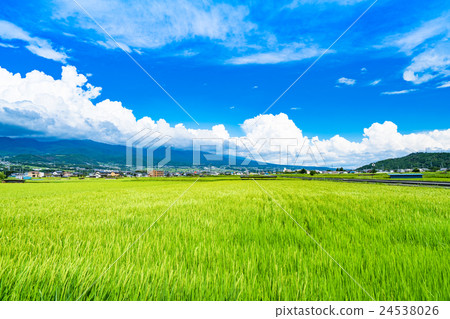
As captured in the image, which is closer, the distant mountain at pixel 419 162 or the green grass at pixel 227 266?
the green grass at pixel 227 266

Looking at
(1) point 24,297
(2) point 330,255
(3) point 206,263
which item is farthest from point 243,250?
(1) point 24,297

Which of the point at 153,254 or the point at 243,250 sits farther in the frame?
the point at 243,250

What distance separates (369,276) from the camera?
7.03 ft

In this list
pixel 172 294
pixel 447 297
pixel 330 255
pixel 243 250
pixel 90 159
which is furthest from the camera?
pixel 90 159

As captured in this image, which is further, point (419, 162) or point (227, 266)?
point (419, 162)

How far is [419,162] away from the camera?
130 metres

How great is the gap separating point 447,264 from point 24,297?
4176 millimetres

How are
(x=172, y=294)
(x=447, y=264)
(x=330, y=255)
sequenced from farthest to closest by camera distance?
(x=330, y=255) → (x=447, y=264) → (x=172, y=294)

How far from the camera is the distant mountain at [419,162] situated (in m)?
117

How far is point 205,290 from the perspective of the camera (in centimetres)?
180

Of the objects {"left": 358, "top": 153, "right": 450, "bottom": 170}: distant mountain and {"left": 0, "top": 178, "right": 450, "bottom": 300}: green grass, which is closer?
{"left": 0, "top": 178, "right": 450, "bottom": 300}: green grass

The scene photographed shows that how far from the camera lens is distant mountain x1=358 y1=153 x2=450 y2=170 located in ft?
384
